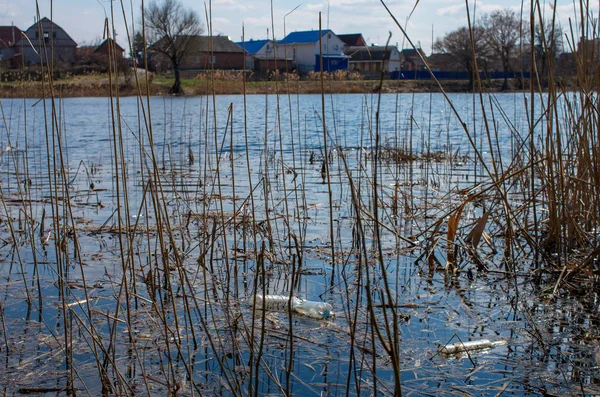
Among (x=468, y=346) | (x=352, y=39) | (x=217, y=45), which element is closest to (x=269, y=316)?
Answer: (x=468, y=346)

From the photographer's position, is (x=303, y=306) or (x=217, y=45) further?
(x=217, y=45)

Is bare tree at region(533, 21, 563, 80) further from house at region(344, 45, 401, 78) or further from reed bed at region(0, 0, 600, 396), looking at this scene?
house at region(344, 45, 401, 78)

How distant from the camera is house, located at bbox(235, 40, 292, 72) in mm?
3814

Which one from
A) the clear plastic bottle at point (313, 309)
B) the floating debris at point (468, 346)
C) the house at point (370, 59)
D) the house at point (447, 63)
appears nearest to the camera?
the house at point (370, 59)

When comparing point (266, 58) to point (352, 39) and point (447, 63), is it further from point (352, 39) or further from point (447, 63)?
point (352, 39)

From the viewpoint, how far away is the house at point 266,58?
3.81 metres

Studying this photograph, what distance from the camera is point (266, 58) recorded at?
4730 millimetres

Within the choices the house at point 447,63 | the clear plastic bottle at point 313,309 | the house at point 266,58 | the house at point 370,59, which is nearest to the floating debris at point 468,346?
the clear plastic bottle at point 313,309

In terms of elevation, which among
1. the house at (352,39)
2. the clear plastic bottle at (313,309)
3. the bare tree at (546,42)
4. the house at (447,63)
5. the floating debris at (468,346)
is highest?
the house at (352,39)

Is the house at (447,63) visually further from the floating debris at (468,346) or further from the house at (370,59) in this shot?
the floating debris at (468,346)

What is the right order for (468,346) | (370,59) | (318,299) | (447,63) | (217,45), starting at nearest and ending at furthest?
(468,346)
(318,299)
(370,59)
(447,63)
(217,45)

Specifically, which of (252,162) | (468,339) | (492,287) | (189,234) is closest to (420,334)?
(468,339)

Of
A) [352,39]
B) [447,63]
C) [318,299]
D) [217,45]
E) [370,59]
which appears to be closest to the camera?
[318,299]

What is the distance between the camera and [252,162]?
885 cm
